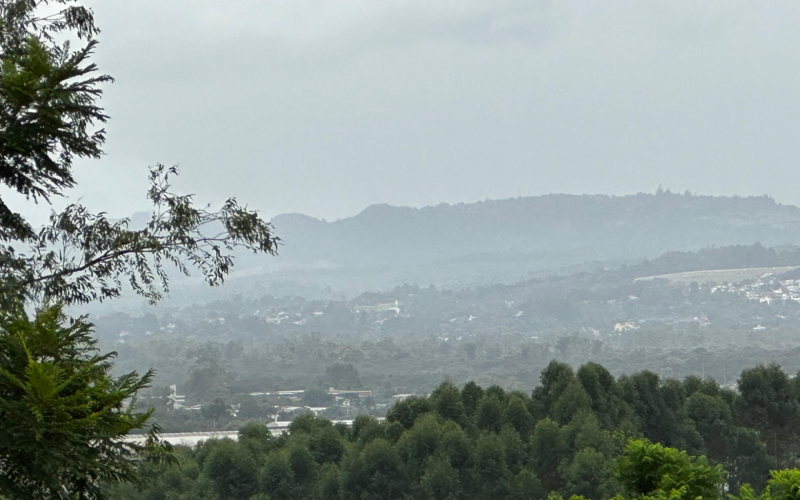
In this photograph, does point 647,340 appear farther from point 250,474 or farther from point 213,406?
point 250,474

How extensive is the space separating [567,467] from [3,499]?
928 inches

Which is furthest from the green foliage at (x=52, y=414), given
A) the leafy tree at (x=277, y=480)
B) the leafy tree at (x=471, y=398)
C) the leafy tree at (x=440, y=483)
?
the leafy tree at (x=471, y=398)

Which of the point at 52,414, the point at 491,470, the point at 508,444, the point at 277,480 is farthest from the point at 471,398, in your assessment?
the point at 52,414

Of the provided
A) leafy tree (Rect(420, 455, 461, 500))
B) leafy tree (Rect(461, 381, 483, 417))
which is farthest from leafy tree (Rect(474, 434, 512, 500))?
leafy tree (Rect(461, 381, 483, 417))

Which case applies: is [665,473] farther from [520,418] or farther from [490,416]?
[520,418]

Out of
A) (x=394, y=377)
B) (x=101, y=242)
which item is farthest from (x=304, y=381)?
(x=101, y=242)

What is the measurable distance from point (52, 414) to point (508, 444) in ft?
83.8

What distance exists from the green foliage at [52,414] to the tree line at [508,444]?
64.4 ft

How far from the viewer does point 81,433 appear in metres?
4.46

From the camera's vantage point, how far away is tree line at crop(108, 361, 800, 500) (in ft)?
89.4

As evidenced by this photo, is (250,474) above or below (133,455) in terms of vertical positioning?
below

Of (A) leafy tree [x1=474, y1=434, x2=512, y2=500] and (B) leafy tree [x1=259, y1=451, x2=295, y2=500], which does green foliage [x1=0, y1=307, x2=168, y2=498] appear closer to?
(A) leafy tree [x1=474, y1=434, x2=512, y2=500]

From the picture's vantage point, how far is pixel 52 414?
4.30 m

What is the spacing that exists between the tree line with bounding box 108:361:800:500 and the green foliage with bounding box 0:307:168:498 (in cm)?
1962
